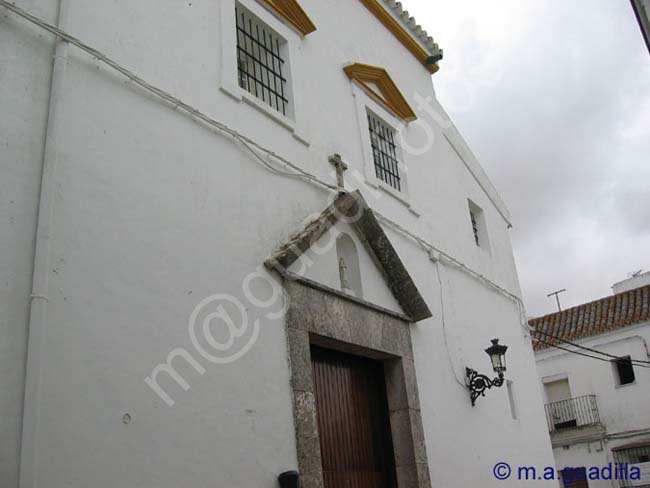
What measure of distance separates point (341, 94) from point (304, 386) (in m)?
3.57

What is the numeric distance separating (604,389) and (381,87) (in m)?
14.4

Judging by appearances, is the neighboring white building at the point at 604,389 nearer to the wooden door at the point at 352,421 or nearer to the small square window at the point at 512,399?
the small square window at the point at 512,399

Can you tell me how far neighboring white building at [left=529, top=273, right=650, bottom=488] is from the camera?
19.1m

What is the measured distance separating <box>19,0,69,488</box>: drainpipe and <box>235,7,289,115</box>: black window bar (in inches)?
86.6

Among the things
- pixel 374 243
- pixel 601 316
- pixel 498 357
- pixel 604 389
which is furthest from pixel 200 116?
pixel 604 389

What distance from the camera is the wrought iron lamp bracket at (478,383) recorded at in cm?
830

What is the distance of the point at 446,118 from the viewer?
1063cm

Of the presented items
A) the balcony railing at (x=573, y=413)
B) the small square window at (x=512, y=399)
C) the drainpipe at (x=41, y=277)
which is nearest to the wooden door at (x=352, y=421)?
the drainpipe at (x=41, y=277)

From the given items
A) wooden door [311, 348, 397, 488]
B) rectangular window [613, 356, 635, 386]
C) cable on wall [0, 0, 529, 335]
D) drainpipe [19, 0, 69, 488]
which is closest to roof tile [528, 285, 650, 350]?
rectangular window [613, 356, 635, 386]

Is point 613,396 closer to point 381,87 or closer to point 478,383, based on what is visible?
point 478,383

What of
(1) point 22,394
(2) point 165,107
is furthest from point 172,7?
(1) point 22,394

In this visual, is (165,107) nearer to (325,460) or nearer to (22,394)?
(22,394)

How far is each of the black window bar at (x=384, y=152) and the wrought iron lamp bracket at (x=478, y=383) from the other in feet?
7.70

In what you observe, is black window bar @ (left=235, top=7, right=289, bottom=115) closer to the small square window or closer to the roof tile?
the small square window
